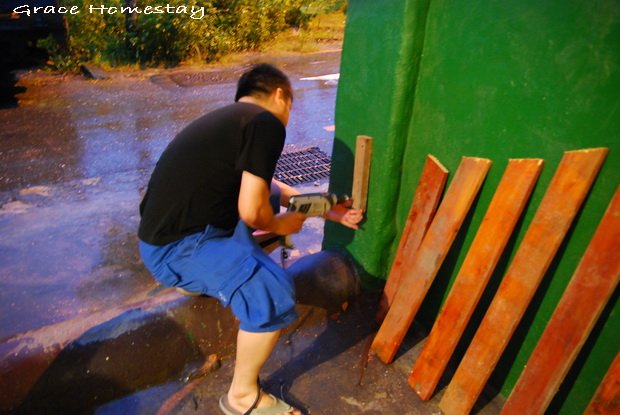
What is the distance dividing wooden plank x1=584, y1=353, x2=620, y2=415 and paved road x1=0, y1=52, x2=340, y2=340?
7.18ft

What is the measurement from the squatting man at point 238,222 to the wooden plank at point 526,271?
83cm

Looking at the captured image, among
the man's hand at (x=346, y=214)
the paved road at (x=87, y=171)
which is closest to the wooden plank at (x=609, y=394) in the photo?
the man's hand at (x=346, y=214)

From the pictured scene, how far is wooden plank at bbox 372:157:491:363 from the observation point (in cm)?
219

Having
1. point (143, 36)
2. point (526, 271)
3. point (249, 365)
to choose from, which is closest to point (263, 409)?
point (249, 365)

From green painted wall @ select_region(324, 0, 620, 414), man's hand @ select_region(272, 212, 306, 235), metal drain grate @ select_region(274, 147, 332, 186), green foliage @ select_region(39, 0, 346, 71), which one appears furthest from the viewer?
green foliage @ select_region(39, 0, 346, 71)

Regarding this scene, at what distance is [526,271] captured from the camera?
6.57ft

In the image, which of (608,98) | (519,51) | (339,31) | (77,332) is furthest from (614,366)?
(339,31)

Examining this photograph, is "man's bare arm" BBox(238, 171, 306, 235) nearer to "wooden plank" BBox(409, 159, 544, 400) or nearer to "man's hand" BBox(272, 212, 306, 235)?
"man's hand" BBox(272, 212, 306, 235)

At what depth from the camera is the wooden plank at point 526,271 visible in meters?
1.79

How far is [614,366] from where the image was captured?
179 centimetres

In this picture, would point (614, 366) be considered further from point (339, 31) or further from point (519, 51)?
point (339, 31)

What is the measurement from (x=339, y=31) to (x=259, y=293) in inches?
466

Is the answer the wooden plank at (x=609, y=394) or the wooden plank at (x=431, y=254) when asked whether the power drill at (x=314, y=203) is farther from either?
the wooden plank at (x=609, y=394)

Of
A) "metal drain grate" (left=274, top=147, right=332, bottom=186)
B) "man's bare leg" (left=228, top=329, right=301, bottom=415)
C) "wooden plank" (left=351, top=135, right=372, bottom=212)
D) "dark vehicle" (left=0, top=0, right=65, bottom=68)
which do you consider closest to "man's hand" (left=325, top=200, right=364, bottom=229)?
"wooden plank" (left=351, top=135, right=372, bottom=212)
